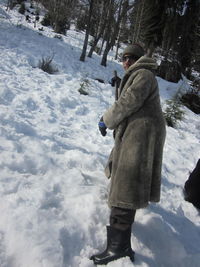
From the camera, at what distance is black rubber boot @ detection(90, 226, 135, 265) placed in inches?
82.8

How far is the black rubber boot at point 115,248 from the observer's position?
6.90 feet

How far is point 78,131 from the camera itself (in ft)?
15.5

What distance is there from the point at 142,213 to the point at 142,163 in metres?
1.03

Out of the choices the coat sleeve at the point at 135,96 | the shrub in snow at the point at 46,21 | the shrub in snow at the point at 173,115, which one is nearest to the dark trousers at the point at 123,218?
the coat sleeve at the point at 135,96

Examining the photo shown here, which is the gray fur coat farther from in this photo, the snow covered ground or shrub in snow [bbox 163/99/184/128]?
shrub in snow [bbox 163/99/184/128]

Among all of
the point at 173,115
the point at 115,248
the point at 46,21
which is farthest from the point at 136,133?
the point at 46,21

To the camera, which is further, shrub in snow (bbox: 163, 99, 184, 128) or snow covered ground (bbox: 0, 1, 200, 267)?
shrub in snow (bbox: 163, 99, 184, 128)

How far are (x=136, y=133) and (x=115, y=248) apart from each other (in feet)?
3.30

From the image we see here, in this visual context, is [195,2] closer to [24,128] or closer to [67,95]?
[67,95]

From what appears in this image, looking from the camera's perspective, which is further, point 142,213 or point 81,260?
point 142,213

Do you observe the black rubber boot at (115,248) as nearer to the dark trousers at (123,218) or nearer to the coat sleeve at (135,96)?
the dark trousers at (123,218)

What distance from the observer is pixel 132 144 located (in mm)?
2045

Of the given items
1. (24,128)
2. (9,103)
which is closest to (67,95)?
(9,103)

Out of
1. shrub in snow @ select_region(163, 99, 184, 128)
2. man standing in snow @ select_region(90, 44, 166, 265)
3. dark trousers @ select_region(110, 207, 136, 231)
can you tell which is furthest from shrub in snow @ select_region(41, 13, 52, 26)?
dark trousers @ select_region(110, 207, 136, 231)
